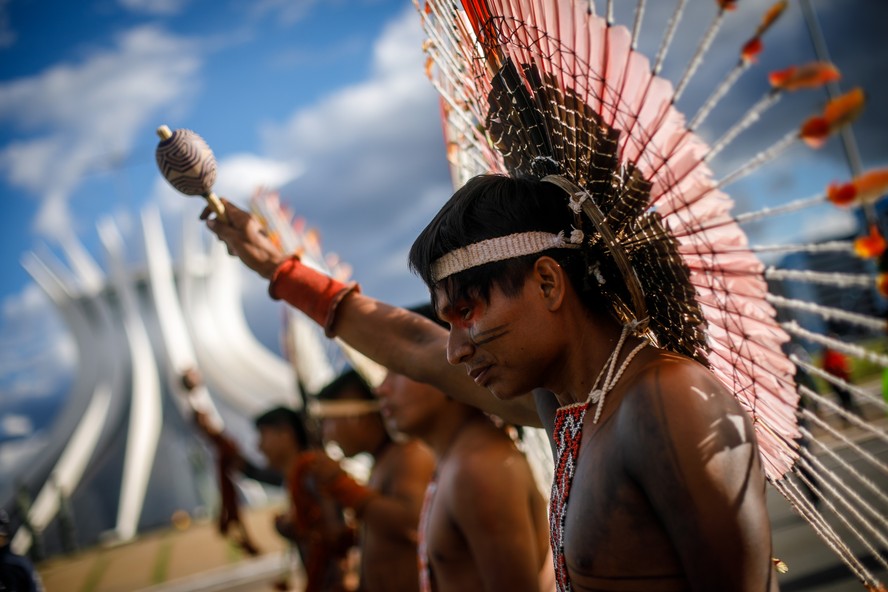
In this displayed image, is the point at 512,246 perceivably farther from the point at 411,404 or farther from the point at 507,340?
the point at 411,404

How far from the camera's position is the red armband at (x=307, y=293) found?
2.00 metres

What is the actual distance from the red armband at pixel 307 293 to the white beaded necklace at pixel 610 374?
0.80m

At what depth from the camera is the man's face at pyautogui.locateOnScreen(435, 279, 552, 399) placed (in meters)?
1.45

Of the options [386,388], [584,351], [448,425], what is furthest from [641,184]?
[386,388]

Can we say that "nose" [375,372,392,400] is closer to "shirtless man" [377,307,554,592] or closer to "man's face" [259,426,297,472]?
"shirtless man" [377,307,554,592]

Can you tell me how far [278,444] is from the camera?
5.48 metres

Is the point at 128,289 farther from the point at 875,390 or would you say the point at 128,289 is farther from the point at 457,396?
the point at 457,396

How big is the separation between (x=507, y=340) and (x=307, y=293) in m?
0.75

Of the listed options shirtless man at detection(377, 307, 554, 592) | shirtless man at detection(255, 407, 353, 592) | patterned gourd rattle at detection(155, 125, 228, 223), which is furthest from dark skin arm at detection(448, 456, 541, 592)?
shirtless man at detection(255, 407, 353, 592)

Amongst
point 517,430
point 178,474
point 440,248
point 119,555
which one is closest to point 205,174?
point 440,248

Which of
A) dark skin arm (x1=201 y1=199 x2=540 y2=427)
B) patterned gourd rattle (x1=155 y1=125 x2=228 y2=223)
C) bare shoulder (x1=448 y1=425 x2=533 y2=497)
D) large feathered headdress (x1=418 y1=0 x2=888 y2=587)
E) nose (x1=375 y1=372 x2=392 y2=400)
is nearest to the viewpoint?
large feathered headdress (x1=418 y1=0 x2=888 y2=587)

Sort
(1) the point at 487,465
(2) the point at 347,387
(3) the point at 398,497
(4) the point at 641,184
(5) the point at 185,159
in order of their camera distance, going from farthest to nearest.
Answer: (2) the point at 347,387 → (3) the point at 398,497 → (1) the point at 487,465 → (5) the point at 185,159 → (4) the point at 641,184

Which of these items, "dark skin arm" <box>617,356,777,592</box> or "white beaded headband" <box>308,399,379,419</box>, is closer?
"dark skin arm" <box>617,356,777,592</box>

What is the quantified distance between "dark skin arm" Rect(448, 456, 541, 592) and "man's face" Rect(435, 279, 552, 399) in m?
1.04
